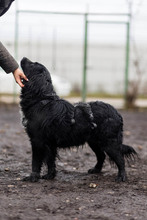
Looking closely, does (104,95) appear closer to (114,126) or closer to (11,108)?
(11,108)

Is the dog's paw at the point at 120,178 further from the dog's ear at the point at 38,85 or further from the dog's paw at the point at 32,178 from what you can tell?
the dog's ear at the point at 38,85

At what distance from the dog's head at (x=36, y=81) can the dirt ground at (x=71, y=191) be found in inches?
41.3

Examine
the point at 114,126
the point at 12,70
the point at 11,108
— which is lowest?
the point at 11,108

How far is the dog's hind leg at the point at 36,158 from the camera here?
543 cm

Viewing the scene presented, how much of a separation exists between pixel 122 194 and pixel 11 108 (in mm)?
8559

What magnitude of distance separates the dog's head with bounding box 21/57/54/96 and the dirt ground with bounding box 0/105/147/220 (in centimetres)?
105

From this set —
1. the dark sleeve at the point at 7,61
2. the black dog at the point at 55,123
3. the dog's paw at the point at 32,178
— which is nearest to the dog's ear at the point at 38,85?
the black dog at the point at 55,123

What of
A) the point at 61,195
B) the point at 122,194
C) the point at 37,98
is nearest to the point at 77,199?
the point at 61,195

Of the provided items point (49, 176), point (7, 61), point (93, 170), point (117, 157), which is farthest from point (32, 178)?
point (7, 61)

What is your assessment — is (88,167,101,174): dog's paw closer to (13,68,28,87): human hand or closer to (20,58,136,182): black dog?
(20,58,136,182): black dog

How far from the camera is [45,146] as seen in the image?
17.9 feet

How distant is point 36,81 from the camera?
210 inches

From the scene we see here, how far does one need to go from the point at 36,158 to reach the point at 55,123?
0.51m

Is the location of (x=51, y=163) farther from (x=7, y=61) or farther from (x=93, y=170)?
(x=7, y=61)
